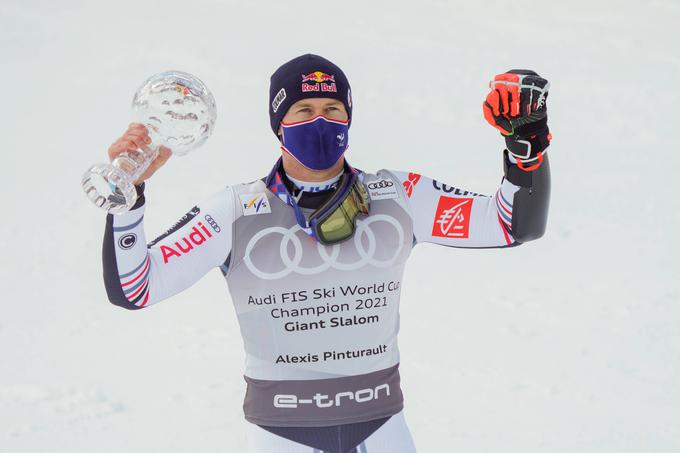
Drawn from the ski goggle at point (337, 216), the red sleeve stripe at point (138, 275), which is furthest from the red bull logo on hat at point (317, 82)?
the red sleeve stripe at point (138, 275)

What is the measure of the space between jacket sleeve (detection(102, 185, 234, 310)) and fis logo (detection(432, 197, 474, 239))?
0.69 meters

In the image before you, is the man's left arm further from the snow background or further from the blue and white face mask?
the snow background

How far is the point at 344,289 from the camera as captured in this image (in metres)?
3.08

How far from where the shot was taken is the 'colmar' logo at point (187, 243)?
3.04 metres

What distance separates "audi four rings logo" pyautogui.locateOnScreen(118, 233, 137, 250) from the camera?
9.18 ft

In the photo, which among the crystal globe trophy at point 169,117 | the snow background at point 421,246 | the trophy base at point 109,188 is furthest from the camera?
the snow background at point 421,246

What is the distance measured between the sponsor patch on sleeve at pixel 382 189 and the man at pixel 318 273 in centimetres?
1

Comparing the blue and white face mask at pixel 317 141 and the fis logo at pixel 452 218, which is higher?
the blue and white face mask at pixel 317 141

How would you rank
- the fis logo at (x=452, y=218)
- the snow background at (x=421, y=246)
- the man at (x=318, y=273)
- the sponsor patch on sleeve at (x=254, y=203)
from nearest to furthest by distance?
1. the man at (x=318, y=273)
2. the sponsor patch on sleeve at (x=254, y=203)
3. the fis logo at (x=452, y=218)
4. the snow background at (x=421, y=246)

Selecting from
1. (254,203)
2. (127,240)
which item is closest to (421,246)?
(254,203)

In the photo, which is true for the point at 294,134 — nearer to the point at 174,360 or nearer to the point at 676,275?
the point at 174,360

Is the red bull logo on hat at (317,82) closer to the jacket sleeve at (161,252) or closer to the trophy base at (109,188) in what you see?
the jacket sleeve at (161,252)

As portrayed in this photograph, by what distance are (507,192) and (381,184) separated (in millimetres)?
416

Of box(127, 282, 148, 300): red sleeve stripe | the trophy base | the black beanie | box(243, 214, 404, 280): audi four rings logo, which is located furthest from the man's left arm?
the trophy base
